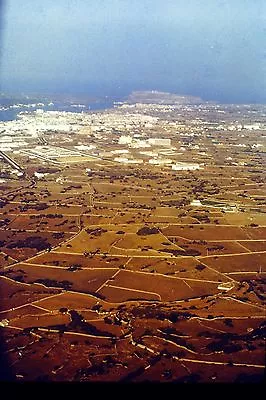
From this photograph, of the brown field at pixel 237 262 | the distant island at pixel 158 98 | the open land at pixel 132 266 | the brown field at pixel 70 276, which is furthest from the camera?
the distant island at pixel 158 98

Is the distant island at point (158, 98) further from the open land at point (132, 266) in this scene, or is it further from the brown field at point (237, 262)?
the brown field at point (237, 262)

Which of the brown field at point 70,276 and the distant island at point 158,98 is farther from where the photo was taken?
the distant island at point 158,98

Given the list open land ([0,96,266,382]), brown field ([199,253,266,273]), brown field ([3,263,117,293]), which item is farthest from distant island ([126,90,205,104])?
brown field ([3,263,117,293])

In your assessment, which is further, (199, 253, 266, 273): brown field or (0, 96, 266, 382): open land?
(199, 253, 266, 273): brown field

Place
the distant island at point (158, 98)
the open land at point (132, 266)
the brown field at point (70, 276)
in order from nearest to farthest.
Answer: the open land at point (132, 266) < the brown field at point (70, 276) < the distant island at point (158, 98)

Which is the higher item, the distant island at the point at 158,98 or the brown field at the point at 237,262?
the brown field at the point at 237,262

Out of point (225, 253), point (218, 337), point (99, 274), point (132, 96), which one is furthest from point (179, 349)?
point (132, 96)

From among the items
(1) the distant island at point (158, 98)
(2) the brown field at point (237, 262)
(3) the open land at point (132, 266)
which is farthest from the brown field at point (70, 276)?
(1) the distant island at point (158, 98)

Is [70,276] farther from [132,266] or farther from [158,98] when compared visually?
[158,98]

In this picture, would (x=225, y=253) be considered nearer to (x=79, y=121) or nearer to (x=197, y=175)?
(x=197, y=175)

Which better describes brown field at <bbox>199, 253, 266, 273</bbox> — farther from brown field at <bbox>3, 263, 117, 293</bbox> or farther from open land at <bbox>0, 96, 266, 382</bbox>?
brown field at <bbox>3, 263, 117, 293</bbox>
